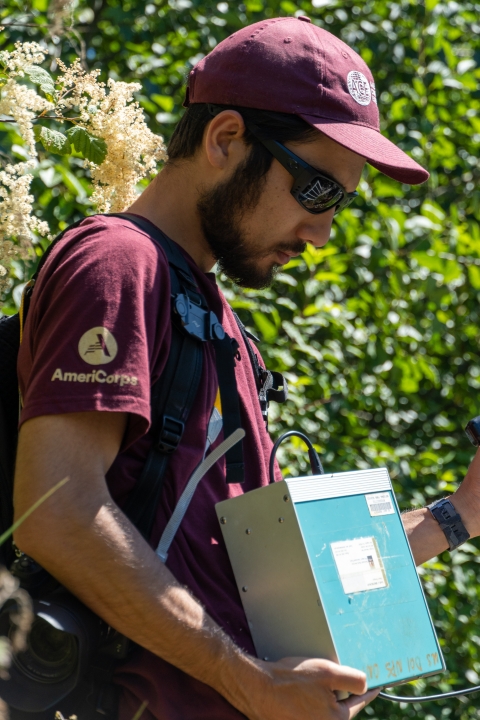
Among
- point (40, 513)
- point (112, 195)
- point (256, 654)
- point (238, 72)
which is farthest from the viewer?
point (112, 195)

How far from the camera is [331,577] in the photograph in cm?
126

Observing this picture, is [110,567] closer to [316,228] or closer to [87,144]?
[316,228]

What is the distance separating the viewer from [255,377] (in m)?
1.65

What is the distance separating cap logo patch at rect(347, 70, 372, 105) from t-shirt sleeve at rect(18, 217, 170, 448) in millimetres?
539

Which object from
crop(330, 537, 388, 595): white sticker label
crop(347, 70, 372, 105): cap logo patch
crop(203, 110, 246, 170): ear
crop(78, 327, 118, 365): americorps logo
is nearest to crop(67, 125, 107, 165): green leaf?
crop(203, 110, 246, 170): ear

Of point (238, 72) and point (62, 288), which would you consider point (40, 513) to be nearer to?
point (62, 288)

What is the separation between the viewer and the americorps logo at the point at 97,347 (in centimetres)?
119

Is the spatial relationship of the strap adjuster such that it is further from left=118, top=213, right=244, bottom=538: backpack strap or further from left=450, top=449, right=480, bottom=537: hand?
left=450, top=449, right=480, bottom=537: hand

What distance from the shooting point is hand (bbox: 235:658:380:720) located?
120 cm

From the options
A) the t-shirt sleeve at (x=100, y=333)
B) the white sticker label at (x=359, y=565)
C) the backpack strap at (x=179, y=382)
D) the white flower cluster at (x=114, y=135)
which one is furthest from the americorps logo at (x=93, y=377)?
the white flower cluster at (x=114, y=135)

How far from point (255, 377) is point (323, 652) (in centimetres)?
58

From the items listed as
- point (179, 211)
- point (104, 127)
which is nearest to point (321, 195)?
point (179, 211)

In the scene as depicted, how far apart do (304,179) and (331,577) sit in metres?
0.71

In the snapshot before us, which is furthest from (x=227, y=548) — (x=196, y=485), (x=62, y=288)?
(x=62, y=288)
